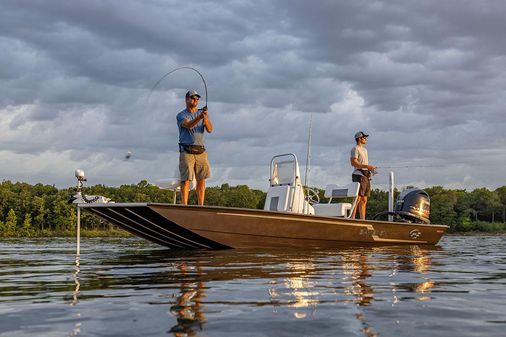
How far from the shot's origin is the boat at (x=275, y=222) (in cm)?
1023

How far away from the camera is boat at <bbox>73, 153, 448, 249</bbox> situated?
1023 cm

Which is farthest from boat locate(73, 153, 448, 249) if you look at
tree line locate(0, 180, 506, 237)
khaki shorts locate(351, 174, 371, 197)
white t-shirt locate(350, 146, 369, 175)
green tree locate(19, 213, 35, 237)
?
green tree locate(19, 213, 35, 237)

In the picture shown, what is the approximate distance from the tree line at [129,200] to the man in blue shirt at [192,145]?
66.7 m

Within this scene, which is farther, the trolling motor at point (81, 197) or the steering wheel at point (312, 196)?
the steering wheel at point (312, 196)

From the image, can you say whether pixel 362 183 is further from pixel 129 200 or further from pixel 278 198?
pixel 129 200

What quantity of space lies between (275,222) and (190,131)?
2221 millimetres

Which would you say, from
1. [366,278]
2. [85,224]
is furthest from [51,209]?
[366,278]

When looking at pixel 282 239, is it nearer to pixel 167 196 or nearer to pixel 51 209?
pixel 167 196

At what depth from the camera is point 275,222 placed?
1105cm

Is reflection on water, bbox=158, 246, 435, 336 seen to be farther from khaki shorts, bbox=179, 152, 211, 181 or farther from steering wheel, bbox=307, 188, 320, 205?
steering wheel, bbox=307, 188, 320, 205

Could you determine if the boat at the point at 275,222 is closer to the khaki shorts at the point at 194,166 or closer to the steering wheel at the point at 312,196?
the steering wheel at the point at 312,196

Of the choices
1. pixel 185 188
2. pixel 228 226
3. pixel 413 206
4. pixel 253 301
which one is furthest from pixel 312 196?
pixel 253 301

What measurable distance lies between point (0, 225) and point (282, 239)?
79.5 metres

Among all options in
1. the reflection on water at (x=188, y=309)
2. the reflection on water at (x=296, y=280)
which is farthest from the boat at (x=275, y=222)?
the reflection on water at (x=188, y=309)
